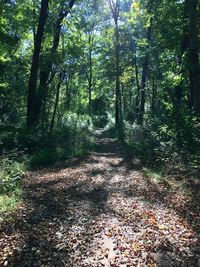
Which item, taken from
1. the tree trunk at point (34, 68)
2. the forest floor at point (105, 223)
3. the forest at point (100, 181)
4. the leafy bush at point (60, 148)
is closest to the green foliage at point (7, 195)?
the forest at point (100, 181)

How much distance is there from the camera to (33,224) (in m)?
6.18

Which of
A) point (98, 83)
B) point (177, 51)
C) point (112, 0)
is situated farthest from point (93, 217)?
point (98, 83)

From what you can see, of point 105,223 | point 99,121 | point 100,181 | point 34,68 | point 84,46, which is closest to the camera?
point 105,223

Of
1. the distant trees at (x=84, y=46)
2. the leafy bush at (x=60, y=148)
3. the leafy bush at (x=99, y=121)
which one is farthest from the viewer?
the leafy bush at (x=99, y=121)

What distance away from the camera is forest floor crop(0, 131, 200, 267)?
4926 millimetres

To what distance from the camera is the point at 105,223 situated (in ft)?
20.7

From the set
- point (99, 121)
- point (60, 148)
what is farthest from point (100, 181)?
point (99, 121)

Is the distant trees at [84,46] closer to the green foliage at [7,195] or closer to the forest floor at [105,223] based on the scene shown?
the forest floor at [105,223]

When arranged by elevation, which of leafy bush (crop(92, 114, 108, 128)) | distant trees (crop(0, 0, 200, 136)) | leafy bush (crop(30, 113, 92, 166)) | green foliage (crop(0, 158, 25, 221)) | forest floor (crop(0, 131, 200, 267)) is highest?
distant trees (crop(0, 0, 200, 136))

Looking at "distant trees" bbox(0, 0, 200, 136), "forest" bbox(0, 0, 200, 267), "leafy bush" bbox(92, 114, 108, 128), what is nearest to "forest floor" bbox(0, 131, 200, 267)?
"forest" bbox(0, 0, 200, 267)

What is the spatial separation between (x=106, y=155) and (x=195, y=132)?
6125 millimetres

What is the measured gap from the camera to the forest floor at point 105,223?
4.93 meters

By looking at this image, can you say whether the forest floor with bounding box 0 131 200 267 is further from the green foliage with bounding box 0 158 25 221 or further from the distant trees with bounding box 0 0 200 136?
the distant trees with bounding box 0 0 200 136

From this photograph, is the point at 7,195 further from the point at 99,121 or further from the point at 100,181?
the point at 99,121
